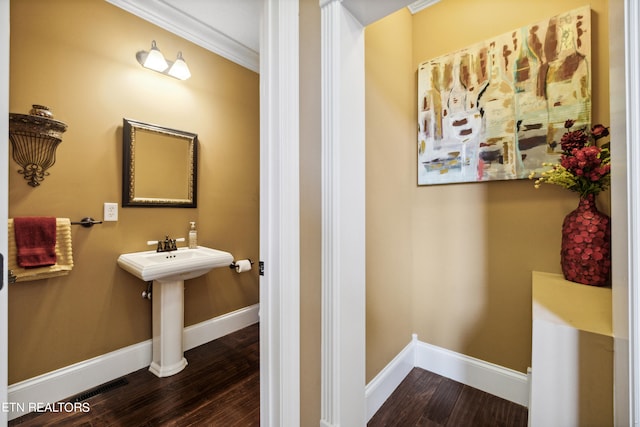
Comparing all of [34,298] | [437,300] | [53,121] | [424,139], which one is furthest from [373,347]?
[53,121]

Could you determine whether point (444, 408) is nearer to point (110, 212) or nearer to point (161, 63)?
point (110, 212)

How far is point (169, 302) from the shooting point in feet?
6.20

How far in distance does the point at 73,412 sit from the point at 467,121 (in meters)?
2.91

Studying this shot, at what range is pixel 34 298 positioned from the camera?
1.56 m

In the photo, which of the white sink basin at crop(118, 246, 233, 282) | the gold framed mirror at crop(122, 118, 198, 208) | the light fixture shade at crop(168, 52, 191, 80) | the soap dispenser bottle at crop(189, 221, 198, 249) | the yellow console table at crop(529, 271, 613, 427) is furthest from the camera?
the soap dispenser bottle at crop(189, 221, 198, 249)

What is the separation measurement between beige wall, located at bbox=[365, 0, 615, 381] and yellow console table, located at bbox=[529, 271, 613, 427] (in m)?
0.75

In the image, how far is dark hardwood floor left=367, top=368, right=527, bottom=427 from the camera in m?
1.43

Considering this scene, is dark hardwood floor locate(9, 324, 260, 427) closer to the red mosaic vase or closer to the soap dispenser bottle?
the soap dispenser bottle

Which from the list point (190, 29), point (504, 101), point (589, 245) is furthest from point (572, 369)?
point (190, 29)

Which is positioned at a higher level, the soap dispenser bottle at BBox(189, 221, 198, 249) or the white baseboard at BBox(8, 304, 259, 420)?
the soap dispenser bottle at BBox(189, 221, 198, 249)

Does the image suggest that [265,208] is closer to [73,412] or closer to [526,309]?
[526,309]

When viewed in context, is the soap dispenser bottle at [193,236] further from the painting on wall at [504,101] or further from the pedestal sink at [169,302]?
the painting on wall at [504,101]

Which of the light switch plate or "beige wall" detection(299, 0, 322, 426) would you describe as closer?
"beige wall" detection(299, 0, 322, 426)

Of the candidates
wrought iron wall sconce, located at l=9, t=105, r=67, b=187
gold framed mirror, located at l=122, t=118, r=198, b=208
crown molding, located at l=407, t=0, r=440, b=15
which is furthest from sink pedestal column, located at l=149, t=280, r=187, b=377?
crown molding, located at l=407, t=0, r=440, b=15
